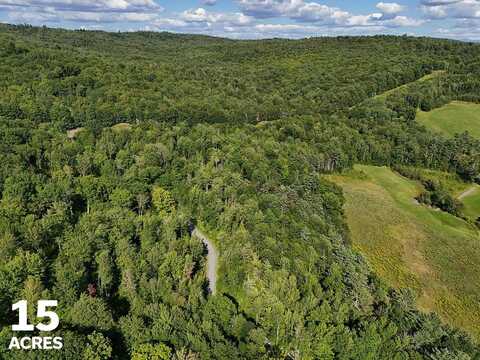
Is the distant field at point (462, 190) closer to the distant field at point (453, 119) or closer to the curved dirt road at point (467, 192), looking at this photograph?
the curved dirt road at point (467, 192)

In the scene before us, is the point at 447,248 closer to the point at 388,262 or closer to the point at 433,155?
the point at 388,262

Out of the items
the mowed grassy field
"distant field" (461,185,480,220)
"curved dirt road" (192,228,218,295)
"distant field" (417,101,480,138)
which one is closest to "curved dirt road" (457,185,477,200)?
"distant field" (461,185,480,220)

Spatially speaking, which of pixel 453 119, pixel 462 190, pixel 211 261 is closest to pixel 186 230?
pixel 211 261

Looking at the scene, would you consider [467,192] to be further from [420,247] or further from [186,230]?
[186,230]

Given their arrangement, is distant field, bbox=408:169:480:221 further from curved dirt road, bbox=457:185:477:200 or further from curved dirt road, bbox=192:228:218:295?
curved dirt road, bbox=192:228:218:295

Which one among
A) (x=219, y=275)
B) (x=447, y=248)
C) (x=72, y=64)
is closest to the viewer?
(x=219, y=275)

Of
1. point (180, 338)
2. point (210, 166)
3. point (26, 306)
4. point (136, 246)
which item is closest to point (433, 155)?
point (210, 166)

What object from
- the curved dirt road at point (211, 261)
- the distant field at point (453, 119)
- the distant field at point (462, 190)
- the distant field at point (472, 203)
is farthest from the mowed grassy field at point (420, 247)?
the distant field at point (453, 119)
